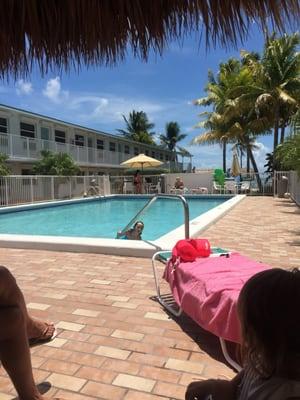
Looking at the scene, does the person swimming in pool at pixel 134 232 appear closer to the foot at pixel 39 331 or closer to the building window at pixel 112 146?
the foot at pixel 39 331

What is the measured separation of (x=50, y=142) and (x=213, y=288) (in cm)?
2088

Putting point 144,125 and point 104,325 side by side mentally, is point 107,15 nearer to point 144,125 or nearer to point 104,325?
point 104,325

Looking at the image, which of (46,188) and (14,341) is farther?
(46,188)

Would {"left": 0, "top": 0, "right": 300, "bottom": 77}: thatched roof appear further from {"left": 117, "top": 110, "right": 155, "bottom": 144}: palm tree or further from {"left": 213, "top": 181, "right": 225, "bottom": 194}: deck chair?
{"left": 117, "top": 110, "right": 155, "bottom": 144}: palm tree

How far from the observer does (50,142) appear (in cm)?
2227

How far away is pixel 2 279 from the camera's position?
1.96 metres

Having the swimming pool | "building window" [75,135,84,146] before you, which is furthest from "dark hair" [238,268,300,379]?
"building window" [75,135,84,146]

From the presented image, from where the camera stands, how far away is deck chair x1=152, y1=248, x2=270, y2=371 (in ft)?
8.15

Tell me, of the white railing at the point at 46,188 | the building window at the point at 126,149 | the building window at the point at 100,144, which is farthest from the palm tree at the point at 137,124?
the white railing at the point at 46,188

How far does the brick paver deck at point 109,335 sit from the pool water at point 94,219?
593cm

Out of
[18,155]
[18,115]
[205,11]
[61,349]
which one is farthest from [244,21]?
[18,115]

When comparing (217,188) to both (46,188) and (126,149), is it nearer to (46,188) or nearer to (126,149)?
(46,188)

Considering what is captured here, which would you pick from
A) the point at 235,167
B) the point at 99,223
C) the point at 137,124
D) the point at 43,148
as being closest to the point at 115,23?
the point at 99,223

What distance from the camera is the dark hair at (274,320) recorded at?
107cm
